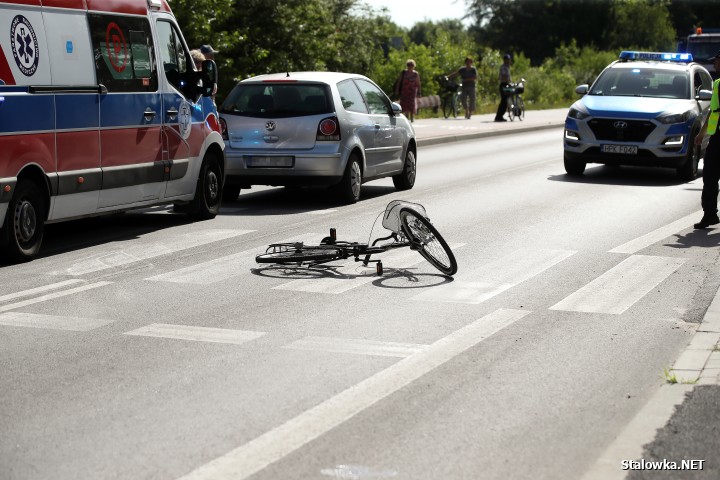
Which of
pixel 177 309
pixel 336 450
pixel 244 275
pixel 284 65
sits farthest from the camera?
pixel 284 65

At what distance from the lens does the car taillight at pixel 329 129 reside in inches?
630

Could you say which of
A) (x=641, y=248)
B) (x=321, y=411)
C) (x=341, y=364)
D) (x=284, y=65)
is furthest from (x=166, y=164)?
(x=284, y=65)

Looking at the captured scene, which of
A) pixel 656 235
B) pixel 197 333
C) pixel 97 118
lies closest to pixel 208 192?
pixel 97 118

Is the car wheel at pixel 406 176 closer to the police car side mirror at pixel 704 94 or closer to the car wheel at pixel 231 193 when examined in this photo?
the car wheel at pixel 231 193

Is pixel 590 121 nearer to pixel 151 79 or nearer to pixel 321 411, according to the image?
pixel 151 79

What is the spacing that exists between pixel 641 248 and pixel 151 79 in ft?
17.4

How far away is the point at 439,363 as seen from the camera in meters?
7.21

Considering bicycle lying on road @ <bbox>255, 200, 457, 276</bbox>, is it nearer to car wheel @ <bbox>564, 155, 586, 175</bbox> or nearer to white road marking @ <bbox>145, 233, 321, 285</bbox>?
white road marking @ <bbox>145, 233, 321, 285</bbox>

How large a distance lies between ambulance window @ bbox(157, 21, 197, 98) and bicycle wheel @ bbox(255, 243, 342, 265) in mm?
3930

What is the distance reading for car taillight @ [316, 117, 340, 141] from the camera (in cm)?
1599

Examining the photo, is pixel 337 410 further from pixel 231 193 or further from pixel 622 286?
pixel 231 193

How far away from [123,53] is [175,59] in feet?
4.24

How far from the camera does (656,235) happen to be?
1335 centimetres

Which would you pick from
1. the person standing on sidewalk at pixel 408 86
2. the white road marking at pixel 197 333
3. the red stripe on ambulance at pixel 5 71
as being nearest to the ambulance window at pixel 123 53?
the red stripe on ambulance at pixel 5 71
